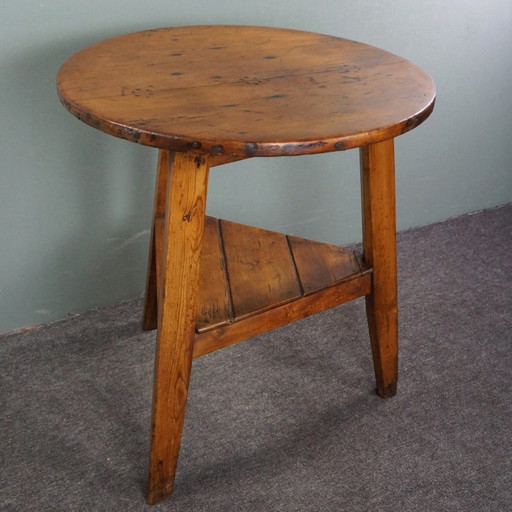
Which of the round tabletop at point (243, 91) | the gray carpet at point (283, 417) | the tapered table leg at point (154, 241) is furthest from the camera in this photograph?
the tapered table leg at point (154, 241)

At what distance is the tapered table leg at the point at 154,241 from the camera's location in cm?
167

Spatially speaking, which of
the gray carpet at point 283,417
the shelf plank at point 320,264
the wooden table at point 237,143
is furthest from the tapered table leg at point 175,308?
the shelf plank at point 320,264

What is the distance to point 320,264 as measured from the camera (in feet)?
5.35

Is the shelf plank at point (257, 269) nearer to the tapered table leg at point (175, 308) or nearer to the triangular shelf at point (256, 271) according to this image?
the triangular shelf at point (256, 271)

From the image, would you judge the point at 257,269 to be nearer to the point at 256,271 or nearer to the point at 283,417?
the point at 256,271

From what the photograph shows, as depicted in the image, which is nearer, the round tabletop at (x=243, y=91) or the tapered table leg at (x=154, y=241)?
the round tabletop at (x=243, y=91)

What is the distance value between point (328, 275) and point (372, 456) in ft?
1.36

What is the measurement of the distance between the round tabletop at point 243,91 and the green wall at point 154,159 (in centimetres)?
25

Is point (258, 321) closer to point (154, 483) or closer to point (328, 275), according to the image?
point (328, 275)

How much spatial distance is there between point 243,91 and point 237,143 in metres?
0.24

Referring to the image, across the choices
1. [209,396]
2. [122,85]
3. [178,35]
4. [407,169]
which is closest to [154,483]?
[209,396]

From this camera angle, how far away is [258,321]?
150 cm

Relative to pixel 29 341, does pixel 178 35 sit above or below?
above

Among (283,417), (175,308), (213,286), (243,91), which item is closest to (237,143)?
(243,91)
